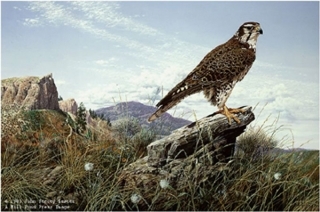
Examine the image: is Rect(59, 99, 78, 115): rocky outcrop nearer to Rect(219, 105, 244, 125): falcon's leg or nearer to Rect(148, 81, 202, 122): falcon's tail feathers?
Rect(148, 81, 202, 122): falcon's tail feathers

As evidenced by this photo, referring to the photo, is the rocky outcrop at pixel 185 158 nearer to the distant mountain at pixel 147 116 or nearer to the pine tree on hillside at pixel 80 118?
the distant mountain at pixel 147 116

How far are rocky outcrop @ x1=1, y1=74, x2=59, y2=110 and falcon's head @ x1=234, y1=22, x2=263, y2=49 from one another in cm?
192

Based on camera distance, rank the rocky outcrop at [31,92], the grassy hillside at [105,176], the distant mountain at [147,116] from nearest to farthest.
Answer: the grassy hillside at [105,176] → the distant mountain at [147,116] → the rocky outcrop at [31,92]

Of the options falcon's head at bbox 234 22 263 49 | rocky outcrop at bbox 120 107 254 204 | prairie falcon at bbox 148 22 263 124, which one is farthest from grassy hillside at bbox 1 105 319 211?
falcon's head at bbox 234 22 263 49

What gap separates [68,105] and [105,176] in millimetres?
856

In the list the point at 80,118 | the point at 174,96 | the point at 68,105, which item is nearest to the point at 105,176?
the point at 80,118

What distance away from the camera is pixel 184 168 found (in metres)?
5.50

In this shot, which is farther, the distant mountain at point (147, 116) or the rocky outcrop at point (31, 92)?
the rocky outcrop at point (31, 92)

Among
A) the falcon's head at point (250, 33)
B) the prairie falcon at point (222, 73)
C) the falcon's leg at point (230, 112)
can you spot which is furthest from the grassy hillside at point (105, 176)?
the falcon's head at point (250, 33)

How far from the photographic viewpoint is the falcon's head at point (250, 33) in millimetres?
5707

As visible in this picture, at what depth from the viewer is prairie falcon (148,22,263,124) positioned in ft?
18.3

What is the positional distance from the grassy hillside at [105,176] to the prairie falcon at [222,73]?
0.43m

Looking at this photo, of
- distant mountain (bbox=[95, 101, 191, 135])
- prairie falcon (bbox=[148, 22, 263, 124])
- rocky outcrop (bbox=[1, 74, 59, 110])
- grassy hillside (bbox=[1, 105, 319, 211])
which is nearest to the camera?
grassy hillside (bbox=[1, 105, 319, 211])

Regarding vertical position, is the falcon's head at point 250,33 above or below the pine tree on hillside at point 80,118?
above
